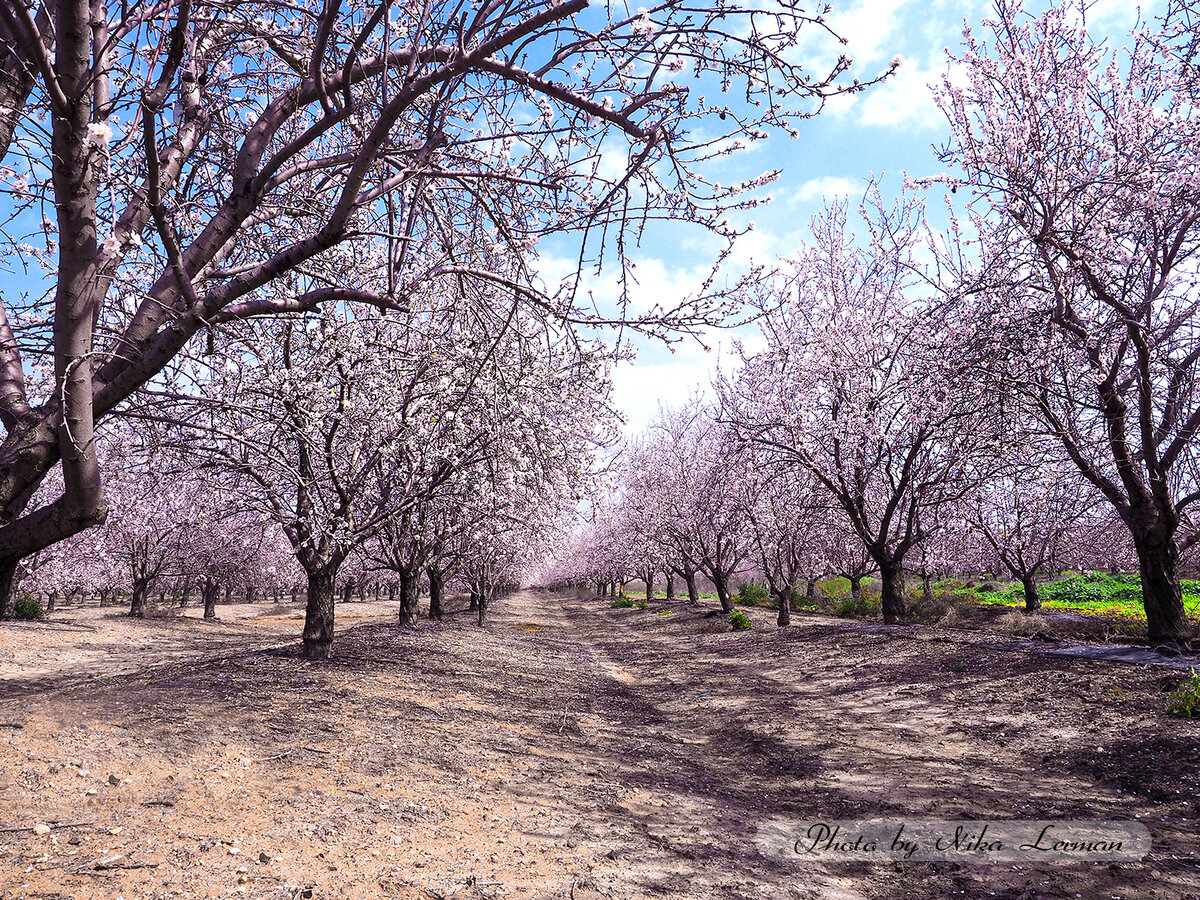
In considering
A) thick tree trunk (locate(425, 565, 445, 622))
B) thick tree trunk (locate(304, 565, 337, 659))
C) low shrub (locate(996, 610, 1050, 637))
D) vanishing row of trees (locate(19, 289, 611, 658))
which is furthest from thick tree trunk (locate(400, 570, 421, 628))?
low shrub (locate(996, 610, 1050, 637))

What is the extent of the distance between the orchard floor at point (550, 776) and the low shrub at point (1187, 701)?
0.19 m

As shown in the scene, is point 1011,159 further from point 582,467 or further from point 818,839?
point 818,839

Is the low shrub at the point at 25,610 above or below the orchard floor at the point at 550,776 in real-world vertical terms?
below

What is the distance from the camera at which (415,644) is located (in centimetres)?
1443

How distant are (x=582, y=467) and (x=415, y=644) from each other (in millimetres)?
8347

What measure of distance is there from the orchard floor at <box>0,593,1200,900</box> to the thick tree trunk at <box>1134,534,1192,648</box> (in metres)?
1.56

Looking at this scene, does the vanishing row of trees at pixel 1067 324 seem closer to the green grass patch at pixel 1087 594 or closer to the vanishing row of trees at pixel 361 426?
the vanishing row of trees at pixel 361 426

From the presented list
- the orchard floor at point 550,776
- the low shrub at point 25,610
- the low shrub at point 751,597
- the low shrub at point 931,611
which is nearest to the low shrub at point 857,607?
the low shrub at point 931,611

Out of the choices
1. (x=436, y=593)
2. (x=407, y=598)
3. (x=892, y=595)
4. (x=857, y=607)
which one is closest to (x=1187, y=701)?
(x=892, y=595)

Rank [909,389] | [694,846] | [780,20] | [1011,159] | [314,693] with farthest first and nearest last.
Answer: [909,389]
[1011,159]
[314,693]
[694,846]
[780,20]

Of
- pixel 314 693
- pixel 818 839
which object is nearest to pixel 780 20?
pixel 818 839

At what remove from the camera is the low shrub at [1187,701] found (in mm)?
6339

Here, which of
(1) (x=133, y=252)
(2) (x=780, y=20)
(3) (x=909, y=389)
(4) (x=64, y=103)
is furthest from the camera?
(3) (x=909, y=389)

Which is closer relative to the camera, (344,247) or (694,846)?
(694,846)
